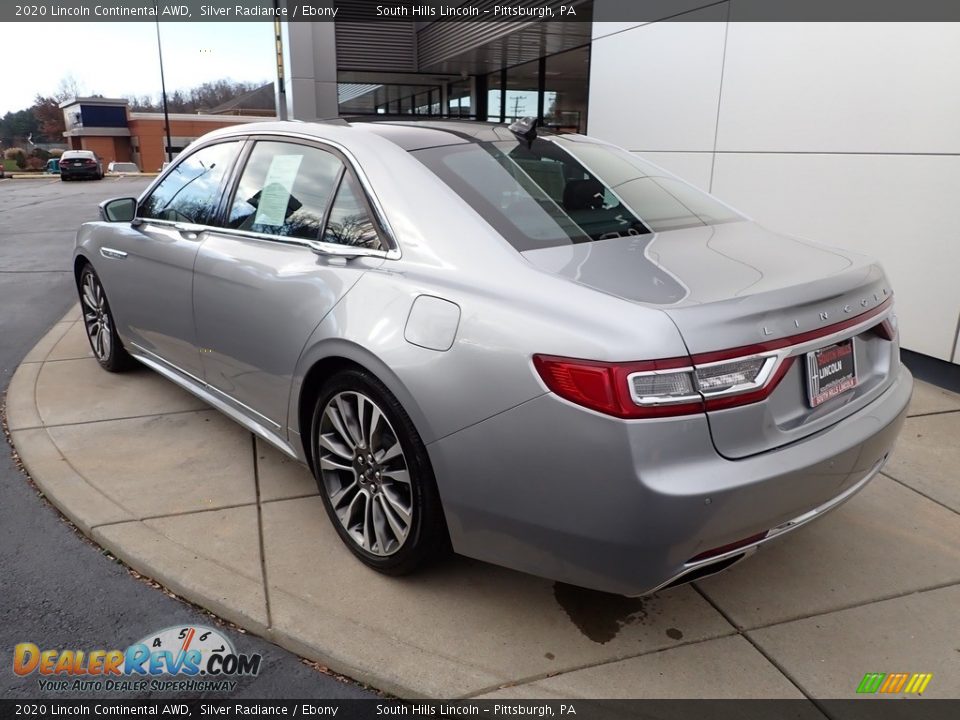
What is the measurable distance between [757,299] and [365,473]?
1.52 meters

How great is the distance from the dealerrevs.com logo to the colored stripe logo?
1.95 m

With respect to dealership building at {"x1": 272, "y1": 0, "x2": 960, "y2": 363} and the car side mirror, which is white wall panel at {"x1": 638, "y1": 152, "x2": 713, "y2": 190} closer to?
dealership building at {"x1": 272, "y1": 0, "x2": 960, "y2": 363}

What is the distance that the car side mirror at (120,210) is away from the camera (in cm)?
459

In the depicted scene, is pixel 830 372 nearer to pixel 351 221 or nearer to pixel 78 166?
pixel 351 221

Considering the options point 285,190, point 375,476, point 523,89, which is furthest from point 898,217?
point 523,89

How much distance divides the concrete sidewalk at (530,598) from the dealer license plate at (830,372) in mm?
708

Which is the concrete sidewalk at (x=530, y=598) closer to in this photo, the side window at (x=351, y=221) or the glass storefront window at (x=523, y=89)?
the side window at (x=351, y=221)

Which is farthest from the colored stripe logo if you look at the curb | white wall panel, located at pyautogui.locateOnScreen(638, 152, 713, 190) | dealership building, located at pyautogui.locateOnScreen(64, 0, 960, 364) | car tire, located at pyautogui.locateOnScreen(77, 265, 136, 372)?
→ white wall panel, located at pyautogui.locateOnScreen(638, 152, 713, 190)

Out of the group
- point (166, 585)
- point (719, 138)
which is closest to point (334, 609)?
point (166, 585)

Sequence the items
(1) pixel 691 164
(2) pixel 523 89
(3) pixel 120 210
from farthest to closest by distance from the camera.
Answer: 1. (2) pixel 523 89
2. (1) pixel 691 164
3. (3) pixel 120 210

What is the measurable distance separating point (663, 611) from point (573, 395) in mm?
1125

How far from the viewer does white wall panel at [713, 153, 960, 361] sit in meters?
5.00

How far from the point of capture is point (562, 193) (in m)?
2.88

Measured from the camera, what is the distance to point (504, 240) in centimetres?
248
